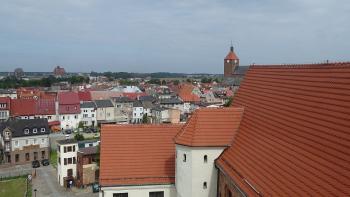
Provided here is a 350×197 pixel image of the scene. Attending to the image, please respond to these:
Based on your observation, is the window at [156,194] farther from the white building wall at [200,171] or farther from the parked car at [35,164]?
the parked car at [35,164]

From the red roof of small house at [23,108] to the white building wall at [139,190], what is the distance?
73.6 metres

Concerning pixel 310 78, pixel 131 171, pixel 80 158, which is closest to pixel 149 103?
pixel 80 158

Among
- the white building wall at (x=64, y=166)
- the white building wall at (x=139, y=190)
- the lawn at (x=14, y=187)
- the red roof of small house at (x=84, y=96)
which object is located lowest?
the lawn at (x=14, y=187)

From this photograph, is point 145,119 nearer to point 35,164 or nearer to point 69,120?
point 69,120

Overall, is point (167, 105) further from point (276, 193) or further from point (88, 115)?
point (276, 193)

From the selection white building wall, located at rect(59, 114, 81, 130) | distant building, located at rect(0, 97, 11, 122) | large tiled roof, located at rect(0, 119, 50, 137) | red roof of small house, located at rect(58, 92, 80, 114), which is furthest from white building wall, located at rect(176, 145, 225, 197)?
distant building, located at rect(0, 97, 11, 122)

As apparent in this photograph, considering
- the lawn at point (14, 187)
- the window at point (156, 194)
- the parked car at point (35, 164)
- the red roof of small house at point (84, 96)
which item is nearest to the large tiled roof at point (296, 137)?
the window at point (156, 194)

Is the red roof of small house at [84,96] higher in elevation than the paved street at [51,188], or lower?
higher

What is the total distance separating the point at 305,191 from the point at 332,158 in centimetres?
191

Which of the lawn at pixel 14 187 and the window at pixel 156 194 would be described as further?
the lawn at pixel 14 187

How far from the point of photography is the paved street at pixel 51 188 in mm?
50406

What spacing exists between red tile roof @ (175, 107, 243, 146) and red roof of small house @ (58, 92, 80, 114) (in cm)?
7742

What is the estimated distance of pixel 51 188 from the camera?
54.0 meters

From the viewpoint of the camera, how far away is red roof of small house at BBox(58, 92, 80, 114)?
101000mm
